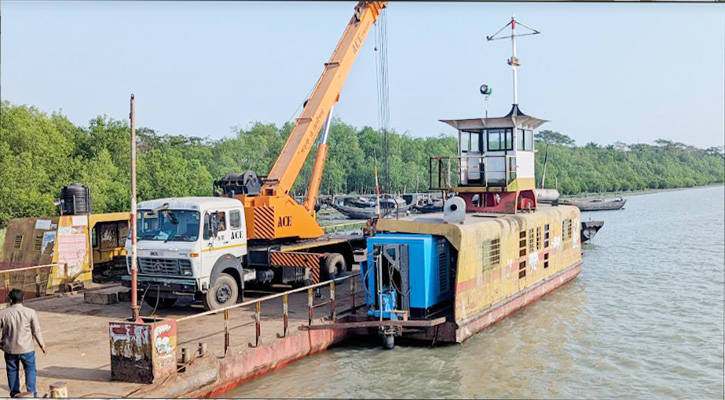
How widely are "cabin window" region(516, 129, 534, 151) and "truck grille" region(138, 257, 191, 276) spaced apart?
1018 centimetres

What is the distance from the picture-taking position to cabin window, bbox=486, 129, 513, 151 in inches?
748

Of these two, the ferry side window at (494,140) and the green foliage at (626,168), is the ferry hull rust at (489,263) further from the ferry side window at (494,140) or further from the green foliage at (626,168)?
the green foliage at (626,168)

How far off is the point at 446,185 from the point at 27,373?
40.2 feet

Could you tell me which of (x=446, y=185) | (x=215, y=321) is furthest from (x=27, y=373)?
(x=446, y=185)

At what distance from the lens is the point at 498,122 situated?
62.1 ft

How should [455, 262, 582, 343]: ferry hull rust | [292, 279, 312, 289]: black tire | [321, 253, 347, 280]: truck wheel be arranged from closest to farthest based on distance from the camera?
[455, 262, 582, 343]: ferry hull rust
[292, 279, 312, 289]: black tire
[321, 253, 347, 280]: truck wheel

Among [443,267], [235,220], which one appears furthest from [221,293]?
[443,267]

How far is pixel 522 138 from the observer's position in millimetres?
19297

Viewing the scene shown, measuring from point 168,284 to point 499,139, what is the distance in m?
10.3

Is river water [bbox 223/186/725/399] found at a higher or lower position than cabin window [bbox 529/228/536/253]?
lower

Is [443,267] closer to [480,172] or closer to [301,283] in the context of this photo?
[301,283]

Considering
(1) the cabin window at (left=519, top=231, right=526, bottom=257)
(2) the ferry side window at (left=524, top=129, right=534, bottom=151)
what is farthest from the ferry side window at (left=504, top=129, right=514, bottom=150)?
(1) the cabin window at (left=519, top=231, right=526, bottom=257)

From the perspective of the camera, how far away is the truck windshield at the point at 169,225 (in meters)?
13.6

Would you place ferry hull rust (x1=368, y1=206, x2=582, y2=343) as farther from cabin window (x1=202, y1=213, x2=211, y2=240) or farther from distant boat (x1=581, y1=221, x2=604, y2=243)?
distant boat (x1=581, y1=221, x2=604, y2=243)
